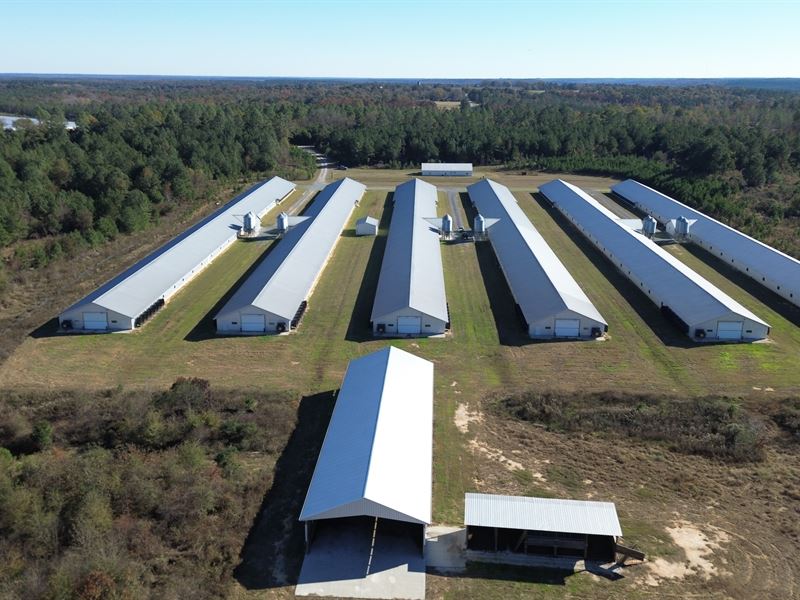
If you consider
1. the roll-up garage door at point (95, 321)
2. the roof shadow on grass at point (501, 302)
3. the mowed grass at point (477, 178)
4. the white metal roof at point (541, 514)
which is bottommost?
the white metal roof at point (541, 514)

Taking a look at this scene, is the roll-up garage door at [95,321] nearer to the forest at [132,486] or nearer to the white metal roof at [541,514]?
the forest at [132,486]

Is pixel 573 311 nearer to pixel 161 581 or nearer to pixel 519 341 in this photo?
pixel 519 341

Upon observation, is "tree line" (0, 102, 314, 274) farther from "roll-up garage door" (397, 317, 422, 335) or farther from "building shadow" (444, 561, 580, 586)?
"building shadow" (444, 561, 580, 586)

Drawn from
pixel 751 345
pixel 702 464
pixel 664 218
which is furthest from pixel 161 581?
pixel 664 218

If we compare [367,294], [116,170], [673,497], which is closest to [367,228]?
[367,294]

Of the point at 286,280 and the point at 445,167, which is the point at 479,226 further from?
the point at 445,167

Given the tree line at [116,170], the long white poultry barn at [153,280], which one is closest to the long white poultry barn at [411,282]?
the long white poultry barn at [153,280]

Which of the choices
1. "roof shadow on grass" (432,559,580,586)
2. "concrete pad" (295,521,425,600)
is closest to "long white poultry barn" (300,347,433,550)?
"concrete pad" (295,521,425,600)
